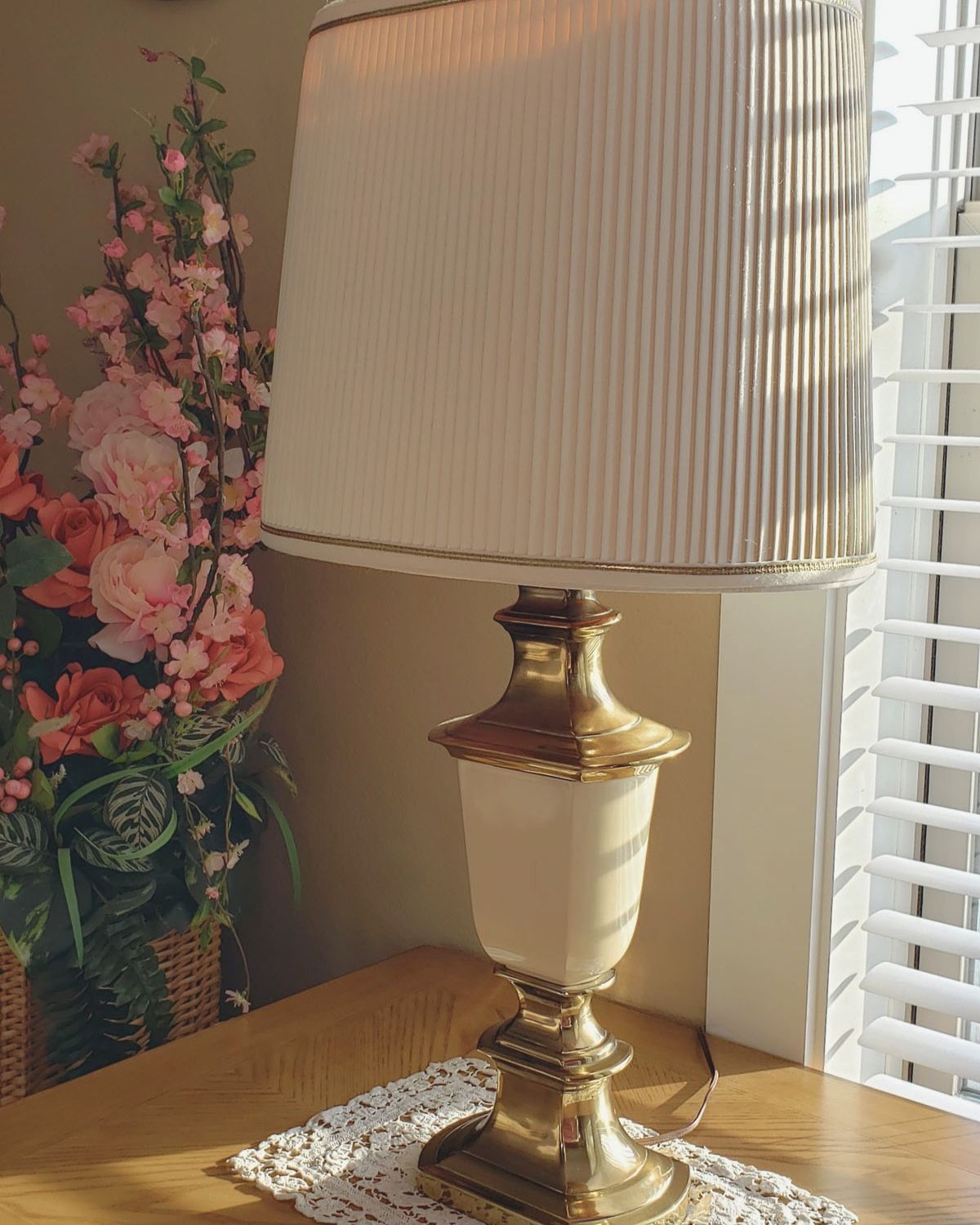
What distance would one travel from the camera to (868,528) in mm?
699

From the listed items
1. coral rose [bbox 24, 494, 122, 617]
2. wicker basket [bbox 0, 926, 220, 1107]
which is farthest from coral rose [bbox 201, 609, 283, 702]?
wicker basket [bbox 0, 926, 220, 1107]

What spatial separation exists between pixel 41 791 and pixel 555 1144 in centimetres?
51

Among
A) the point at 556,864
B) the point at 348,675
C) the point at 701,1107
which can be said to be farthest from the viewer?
the point at 348,675

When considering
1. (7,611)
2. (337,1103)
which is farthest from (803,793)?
(7,611)

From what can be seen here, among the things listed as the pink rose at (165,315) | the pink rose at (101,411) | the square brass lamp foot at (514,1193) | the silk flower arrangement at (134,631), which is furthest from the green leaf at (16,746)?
the square brass lamp foot at (514,1193)

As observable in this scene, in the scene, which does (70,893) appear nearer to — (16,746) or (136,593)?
(16,746)

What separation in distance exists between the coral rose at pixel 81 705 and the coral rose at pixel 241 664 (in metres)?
0.06

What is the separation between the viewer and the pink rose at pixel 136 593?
1.04 metres

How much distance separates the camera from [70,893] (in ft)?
3.48

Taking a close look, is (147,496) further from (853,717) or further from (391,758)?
(853,717)

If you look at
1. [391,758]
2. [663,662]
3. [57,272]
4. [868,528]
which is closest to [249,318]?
[57,272]

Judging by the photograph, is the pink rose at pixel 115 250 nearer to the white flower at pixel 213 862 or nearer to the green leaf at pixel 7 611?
the green leaf at pixel 7 611

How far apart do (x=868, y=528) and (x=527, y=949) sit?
33 centimetres

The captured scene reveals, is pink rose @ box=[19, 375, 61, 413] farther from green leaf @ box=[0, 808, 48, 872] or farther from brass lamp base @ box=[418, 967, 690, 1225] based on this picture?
brass lamp base @ box=[418, 967, 690, 1225]
